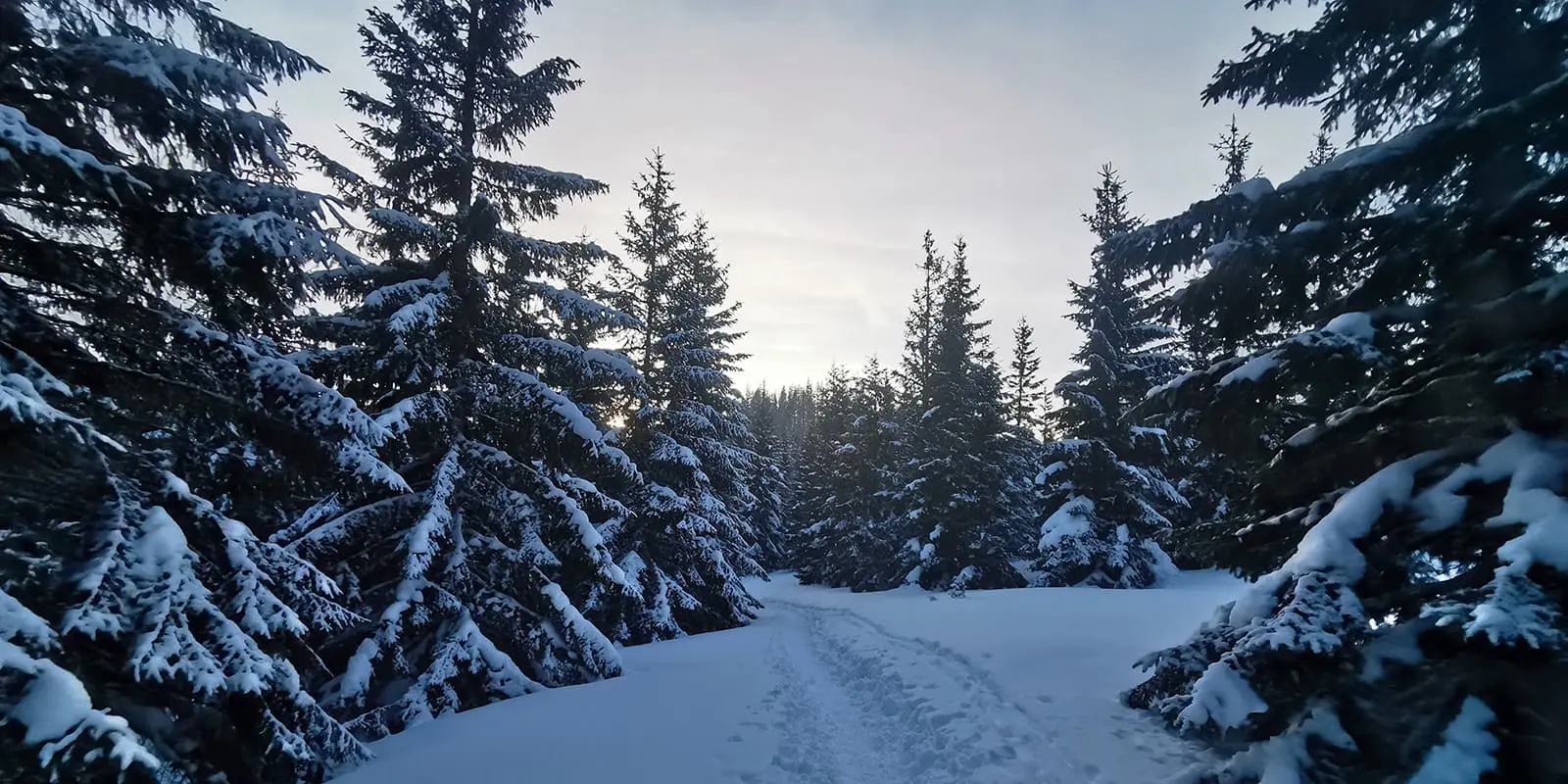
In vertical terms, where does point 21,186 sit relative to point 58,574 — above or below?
above

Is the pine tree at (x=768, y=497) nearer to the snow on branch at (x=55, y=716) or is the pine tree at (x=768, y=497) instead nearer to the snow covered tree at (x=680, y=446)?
the snow covered tree at (x=680, y=446)

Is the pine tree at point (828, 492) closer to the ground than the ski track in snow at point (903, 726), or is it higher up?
higher up

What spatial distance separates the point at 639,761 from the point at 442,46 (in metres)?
12.1

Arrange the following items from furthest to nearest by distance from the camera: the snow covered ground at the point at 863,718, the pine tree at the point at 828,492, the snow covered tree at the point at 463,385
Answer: the pine tree at the point at 828,492
the snow covered tree at the point at 463,385
the snow covered ground at the point at 863,718

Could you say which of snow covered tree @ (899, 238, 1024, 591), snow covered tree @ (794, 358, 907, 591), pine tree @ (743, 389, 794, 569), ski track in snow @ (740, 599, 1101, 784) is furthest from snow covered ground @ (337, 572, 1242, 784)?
pine tree @ (743, 389, 794, 569)

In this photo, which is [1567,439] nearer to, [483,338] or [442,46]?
[483,338]

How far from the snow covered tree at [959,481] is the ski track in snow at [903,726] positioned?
12.3 meters

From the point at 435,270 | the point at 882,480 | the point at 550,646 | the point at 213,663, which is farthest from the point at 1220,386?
the point at 882,480

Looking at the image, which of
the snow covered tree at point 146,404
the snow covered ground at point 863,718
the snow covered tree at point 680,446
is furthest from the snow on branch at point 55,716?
the snow covered tree at point 680,446

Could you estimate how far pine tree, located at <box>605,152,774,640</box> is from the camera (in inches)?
746

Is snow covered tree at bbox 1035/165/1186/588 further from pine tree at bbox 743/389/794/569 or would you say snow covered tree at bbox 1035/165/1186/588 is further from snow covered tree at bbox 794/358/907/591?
pine tree at bbox 743/389/794/569

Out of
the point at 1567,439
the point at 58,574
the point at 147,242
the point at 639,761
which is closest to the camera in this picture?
the point at 58,574

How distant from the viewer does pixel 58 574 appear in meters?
3.84

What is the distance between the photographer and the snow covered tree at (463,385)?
33.5 feet
